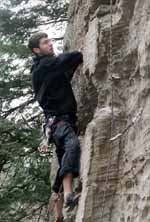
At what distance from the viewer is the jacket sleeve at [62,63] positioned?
232 inches

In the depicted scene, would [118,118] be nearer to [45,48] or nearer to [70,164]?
[70,164]

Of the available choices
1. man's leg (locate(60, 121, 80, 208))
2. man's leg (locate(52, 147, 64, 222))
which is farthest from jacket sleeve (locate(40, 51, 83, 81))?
man's leg (locate(52, 147, 64, 222))

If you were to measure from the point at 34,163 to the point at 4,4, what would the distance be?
4.07 m

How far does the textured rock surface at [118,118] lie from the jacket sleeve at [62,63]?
8.0 inches

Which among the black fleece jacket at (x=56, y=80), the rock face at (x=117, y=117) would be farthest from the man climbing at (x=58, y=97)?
the rock face at (x=117, y=117)

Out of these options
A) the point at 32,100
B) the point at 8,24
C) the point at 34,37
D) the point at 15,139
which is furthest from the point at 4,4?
the point at 34,37

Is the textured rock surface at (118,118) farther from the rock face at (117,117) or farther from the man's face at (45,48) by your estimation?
the man's face at (45,48)

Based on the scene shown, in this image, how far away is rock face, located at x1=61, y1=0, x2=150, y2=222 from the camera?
A: 491 cm

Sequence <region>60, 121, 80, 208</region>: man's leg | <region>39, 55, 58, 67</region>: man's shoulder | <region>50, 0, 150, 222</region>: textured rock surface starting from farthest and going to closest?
<region>39, 55, 58, 67</region>: man's shoulder → <region>60, 121, 80, 208</region>: man's leg → <region>50, 0, 150, 222</region>: textured rock surface

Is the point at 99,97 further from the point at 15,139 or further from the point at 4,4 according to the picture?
the point at 4,4

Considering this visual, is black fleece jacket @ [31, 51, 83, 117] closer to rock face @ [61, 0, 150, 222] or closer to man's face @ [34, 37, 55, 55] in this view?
man's face @ [34, 37, 55, 55]

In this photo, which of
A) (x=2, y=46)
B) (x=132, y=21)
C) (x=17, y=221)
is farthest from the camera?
(x=2, y=46)

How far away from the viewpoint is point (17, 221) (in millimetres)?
10758

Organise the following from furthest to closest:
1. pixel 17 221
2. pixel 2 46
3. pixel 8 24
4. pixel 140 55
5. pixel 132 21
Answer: pixel 8 24
pixel 2 46
pixel 17 221
pixel 132 21
pixel 140 55
